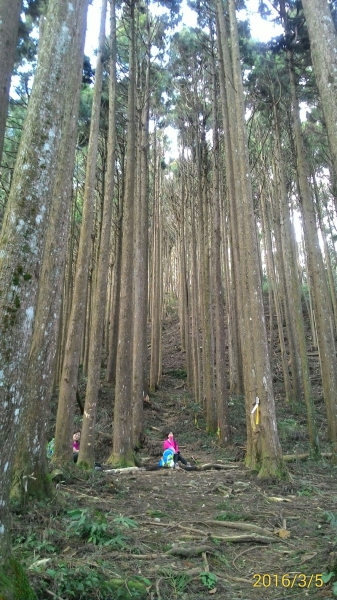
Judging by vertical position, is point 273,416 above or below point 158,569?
above

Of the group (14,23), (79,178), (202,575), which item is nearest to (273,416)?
(202,575)

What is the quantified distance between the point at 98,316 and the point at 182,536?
4747 millimetres

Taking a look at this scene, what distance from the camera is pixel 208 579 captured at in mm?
3365

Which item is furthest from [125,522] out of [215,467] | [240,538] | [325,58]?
[325,58]

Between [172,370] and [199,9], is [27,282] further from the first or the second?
[172,370]

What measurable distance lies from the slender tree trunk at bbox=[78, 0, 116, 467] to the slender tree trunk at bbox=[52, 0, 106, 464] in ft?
1.38

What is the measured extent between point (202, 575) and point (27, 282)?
9.25 feet

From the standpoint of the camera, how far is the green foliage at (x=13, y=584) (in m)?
2.18

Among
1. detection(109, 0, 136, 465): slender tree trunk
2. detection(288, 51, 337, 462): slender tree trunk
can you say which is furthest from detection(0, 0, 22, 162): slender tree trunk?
detection(288, 51, 337, 462): slender tree trunk

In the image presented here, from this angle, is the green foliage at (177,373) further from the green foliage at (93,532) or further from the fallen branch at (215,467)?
the green foliage at (93,532)

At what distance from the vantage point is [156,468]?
8414 millimetres
